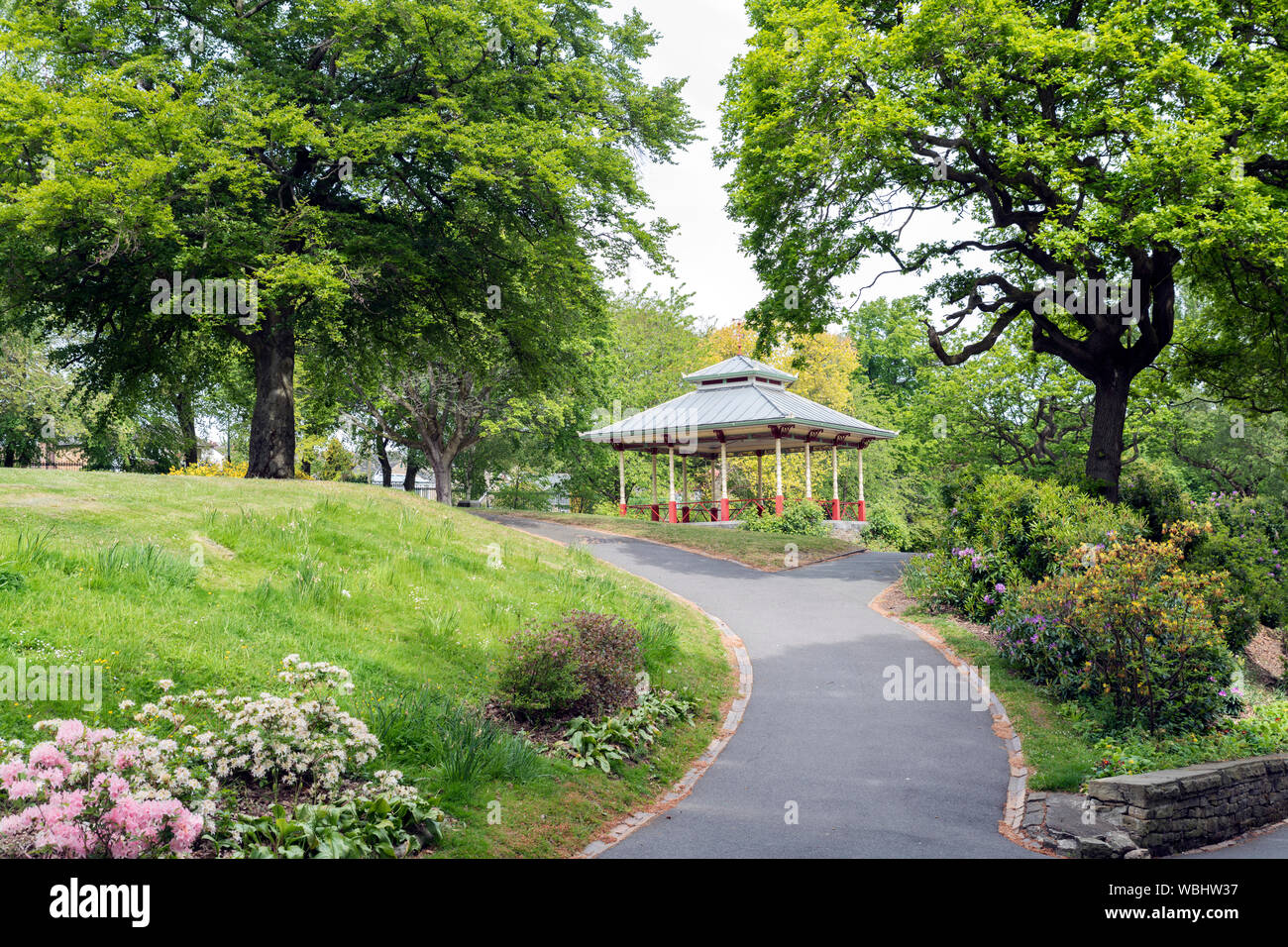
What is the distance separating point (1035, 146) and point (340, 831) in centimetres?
1625

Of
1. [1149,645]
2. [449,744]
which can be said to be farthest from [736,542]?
[449,744]

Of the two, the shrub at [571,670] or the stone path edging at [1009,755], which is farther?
the shrub at [571,670]

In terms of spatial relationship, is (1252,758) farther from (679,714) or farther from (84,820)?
(84,820)

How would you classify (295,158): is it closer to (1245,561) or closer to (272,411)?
(272,411)

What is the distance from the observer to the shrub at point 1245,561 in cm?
1489

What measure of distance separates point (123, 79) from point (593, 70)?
32.1 feet

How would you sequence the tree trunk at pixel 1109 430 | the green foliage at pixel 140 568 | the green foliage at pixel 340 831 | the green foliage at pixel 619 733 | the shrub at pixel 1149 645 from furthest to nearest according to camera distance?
the tree trunk at pixel 1109 430 < the shrub at pixel 1149 645 < the green foliage at pixel 140 568 < the green foliage at pixel 619 733 < the green foliage at pixel 340 831

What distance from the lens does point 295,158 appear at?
19.4 metres

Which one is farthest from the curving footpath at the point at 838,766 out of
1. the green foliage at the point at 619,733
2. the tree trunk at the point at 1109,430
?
the tree trunk at the point at 1109,430

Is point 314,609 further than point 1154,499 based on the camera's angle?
No

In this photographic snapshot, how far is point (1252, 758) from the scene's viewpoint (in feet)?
29.2

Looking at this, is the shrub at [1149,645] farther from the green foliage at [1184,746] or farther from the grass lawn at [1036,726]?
the grass lawn at [1036,726]

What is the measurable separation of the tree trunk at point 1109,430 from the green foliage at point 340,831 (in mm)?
16564
